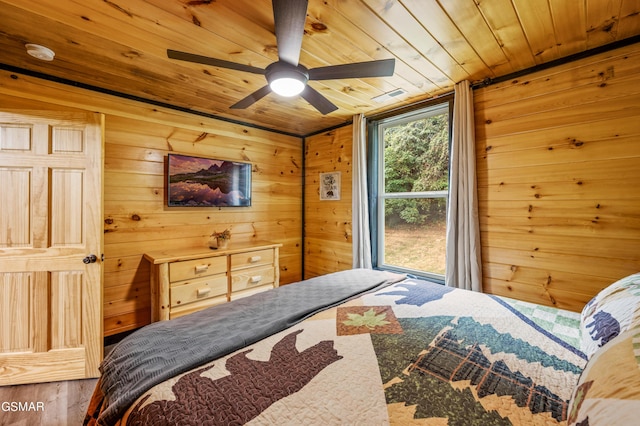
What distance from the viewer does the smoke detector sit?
1.77m

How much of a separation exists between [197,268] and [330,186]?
1888 mm

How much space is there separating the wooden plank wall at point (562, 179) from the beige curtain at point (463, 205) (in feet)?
0.39

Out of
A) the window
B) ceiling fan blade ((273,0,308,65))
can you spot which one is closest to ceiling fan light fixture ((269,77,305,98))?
ceiling fan blade ((273,0,308,65))

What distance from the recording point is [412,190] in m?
2.94

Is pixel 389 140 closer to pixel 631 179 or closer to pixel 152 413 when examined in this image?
pixel 631 179

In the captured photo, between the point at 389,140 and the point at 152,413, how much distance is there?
122 inches

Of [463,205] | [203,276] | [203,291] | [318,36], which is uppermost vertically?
[318,36]

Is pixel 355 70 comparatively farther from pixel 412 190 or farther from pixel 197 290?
pixel 197 290

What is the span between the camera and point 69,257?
2.01 meters

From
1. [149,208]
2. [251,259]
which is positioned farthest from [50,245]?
[251,259]

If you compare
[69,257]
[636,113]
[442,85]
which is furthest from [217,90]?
[636,113]

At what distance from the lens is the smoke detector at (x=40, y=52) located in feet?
5.81
